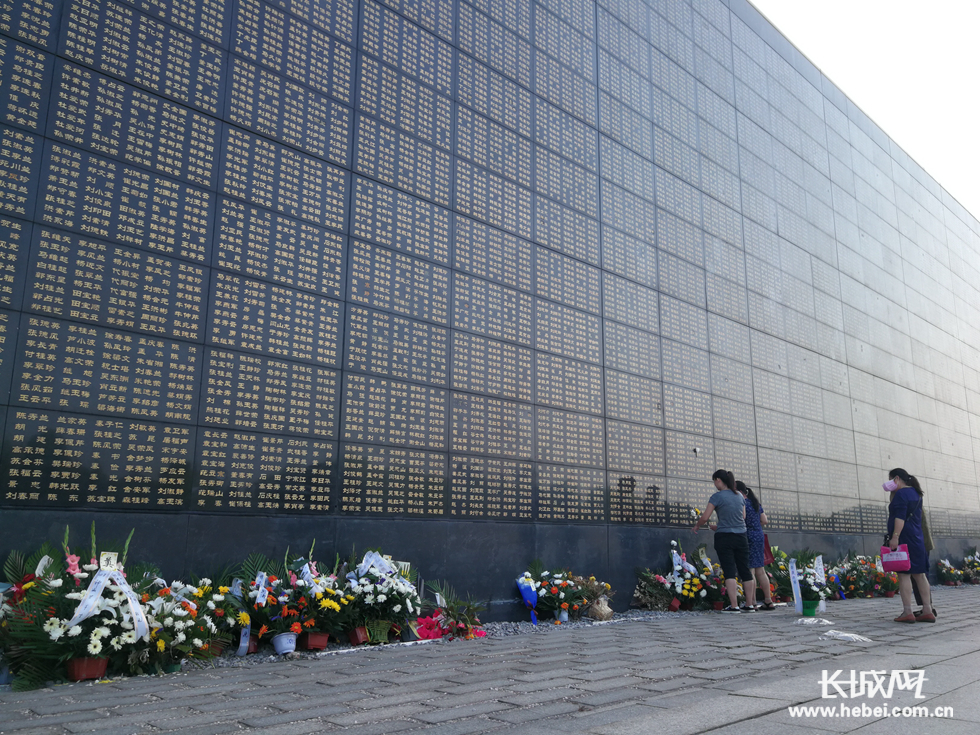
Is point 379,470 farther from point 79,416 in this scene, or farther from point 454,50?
point 454,50

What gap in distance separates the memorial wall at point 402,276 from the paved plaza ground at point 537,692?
5.40 feet

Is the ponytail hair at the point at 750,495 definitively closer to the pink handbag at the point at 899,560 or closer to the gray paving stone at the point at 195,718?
the pink handbag at the point at 899,560

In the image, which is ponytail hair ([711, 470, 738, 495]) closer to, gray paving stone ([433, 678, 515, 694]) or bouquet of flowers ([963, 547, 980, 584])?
gray paving stone ([433, 678, 515, 694])

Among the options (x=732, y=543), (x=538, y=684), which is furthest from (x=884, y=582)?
(x=538, y=684)

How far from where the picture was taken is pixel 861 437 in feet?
46.3

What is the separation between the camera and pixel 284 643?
487 cm

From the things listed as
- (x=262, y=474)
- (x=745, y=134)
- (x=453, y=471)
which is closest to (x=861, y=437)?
(x=745, y=134)

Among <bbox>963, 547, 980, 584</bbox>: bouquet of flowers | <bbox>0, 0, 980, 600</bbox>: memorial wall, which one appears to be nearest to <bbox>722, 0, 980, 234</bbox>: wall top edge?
<bbox>0, 0, 980, 600</bbox>: memorial wall

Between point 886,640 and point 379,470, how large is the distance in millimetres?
4050

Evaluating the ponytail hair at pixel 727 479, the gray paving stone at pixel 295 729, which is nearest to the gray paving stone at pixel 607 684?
the gray paving stone at pixel 295 729

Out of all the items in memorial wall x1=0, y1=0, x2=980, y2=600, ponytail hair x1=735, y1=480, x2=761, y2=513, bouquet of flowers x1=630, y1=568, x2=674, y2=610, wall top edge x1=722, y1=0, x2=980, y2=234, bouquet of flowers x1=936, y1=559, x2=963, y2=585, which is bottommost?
bouquet of flowers x1=936, y1=559, x2=963, y2=585

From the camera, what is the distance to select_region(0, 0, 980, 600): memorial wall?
5.07m

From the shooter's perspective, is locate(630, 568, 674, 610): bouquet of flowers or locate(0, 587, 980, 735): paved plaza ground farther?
locate(630, 568, 674, 610): bouquet of flowers

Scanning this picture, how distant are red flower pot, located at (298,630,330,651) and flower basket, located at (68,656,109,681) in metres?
1.41
